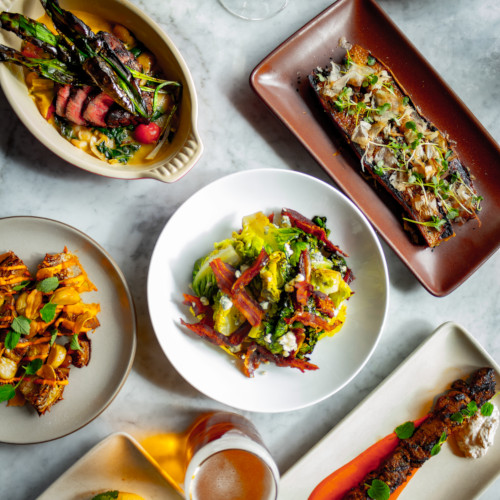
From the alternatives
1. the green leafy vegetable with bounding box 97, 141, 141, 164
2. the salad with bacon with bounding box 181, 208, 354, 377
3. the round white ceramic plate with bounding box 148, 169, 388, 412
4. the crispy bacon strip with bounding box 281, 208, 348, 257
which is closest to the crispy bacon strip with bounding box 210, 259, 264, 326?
the salad with bacon with bounding box 181, 208, 354, 377

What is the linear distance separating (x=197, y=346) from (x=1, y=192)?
3.85 feet

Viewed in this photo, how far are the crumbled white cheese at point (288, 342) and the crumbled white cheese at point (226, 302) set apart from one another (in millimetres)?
271

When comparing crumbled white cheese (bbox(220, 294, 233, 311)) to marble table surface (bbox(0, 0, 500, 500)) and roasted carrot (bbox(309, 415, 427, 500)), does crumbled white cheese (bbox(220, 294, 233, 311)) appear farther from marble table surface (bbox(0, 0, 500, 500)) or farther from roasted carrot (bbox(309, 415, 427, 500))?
roasted carrot (bbox(309, 415, 427, 500))

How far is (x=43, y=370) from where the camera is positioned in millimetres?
2180

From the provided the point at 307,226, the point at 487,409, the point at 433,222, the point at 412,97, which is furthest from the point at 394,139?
the point at 487,409

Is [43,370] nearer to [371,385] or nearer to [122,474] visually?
[122,474]

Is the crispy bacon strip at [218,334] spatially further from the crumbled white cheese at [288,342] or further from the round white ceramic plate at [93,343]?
the round white ceramic plate at [93,343]

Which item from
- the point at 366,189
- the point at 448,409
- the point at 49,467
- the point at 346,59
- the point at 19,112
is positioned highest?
the point at 346,59

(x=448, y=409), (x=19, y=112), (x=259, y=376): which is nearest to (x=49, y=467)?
(x=259, y=376)

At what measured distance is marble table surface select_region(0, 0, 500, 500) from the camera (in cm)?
238

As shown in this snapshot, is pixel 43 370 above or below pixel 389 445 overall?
below

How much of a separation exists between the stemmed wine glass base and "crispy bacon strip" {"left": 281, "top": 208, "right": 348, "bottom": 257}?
98cm

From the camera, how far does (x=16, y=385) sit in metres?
2.17

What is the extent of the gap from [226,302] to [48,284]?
758mm
